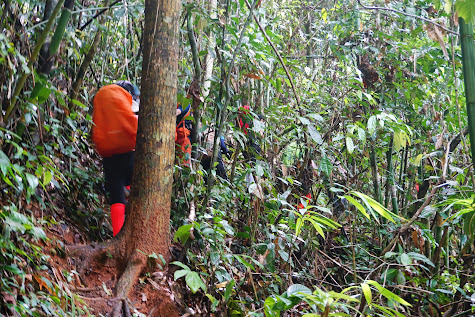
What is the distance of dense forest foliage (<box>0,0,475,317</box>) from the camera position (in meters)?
2.42

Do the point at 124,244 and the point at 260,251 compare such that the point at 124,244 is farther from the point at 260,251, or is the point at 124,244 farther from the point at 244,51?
the point at 244,51

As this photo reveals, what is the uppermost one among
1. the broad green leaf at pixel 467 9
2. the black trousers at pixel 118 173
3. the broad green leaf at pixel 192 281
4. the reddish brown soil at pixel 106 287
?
the broad green leaf at pixel 467 9

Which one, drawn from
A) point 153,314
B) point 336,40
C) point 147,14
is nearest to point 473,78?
point 147,14

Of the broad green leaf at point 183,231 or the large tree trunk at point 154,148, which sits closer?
the broad green leaf at point 183,231

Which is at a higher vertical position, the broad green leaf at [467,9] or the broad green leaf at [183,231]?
the broad green leaf at [467,9]

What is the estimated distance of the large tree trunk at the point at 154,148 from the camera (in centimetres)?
297

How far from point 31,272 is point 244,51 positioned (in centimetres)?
261

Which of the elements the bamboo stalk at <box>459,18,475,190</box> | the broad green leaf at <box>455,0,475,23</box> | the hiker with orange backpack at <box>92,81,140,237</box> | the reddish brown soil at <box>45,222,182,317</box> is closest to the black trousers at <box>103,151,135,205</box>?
the hiker with orange backpack at <box>92,81,140,237</box>

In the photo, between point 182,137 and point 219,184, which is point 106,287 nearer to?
point 182,137

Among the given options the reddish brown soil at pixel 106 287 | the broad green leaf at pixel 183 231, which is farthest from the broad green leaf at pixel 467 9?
the reddish brown soil at pixel 106 287

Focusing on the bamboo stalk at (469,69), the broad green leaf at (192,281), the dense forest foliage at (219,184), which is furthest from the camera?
the broad green leaf at (192,281)

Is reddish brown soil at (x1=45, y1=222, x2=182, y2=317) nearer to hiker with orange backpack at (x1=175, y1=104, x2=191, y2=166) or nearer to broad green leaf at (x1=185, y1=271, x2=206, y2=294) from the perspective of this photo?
broad green leaf at (x1=185, y1=271, x2=206, y2=294)

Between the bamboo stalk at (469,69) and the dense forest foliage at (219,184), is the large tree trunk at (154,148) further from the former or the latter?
the bamboo stalk at (469,69)

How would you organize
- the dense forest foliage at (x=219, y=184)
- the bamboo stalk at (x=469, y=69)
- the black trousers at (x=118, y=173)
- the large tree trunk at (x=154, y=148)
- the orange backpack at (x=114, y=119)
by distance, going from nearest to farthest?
the bamboo stalk at (x=469, y=69)
the dense forest foliage at (x=219, y=184)
the large tree trunk at (x=154, y=148)
the orange backpack at (x=114, y=119)
the black trousers at (x=118, y=173)
